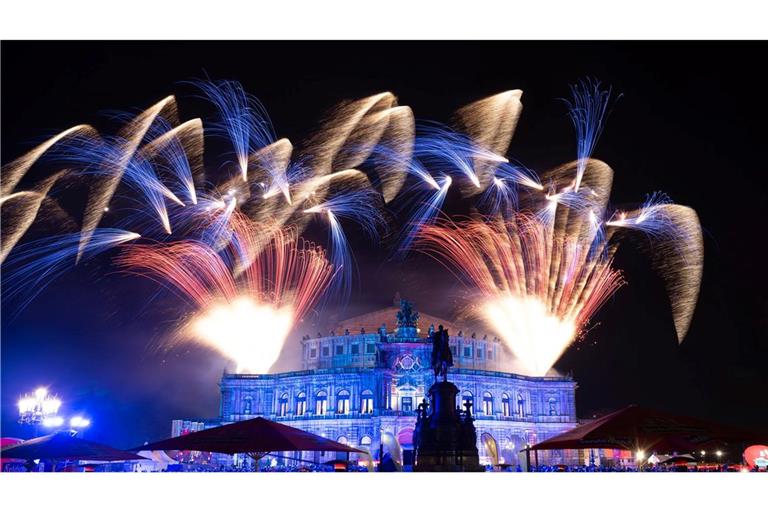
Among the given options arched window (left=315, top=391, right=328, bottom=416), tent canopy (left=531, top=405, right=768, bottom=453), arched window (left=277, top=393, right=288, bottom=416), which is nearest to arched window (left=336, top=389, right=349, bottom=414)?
arched window (left=315, top=391, right=328, bottom=416)

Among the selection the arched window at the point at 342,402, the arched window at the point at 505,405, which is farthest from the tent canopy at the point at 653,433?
the arched window at the point at 505,405

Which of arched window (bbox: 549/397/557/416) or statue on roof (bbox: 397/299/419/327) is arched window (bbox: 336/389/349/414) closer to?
statue on roof (bbox: 397/299/419/327)

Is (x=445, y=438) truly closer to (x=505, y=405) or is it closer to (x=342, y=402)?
(x=342, y=402)

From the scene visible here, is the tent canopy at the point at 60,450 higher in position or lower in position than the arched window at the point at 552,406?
lower

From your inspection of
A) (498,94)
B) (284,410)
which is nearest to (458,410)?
(498,94)

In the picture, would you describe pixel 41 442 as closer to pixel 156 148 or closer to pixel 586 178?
pixel 156 148

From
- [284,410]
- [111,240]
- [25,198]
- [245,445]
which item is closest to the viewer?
[245,445]

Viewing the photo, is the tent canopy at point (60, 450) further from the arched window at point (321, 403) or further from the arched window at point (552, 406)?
the arched window at point (552, 406)
